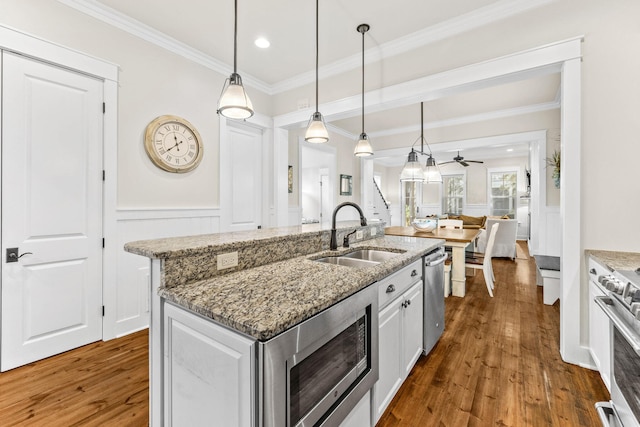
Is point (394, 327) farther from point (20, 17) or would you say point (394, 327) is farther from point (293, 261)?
point (20, 17)

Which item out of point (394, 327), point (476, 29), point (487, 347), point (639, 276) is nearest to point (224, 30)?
point (476, 29)

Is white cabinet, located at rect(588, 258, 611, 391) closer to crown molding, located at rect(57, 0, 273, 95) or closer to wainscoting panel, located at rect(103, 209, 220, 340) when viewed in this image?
wainscoting panel, located at rect(103, 209, 220, 340)

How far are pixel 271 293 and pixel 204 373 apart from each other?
0.36 metres

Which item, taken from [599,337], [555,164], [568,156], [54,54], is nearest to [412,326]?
[599,337]

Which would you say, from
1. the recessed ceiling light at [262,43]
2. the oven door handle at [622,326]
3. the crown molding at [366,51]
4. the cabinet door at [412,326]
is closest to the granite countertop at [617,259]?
the oven door handle at [622,326]

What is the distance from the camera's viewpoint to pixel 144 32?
2.82 m

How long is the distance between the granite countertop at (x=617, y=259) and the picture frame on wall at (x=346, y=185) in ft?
14.0

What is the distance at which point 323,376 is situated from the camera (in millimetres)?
1121

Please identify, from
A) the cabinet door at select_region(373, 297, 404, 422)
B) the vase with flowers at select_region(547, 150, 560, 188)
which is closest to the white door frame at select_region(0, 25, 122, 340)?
the cabinet door at select_region(373, 297, 404, 422)

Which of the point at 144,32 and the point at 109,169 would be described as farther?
the point at 144,32

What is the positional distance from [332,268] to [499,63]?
7.82ft

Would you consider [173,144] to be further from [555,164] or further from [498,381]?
[555,164]

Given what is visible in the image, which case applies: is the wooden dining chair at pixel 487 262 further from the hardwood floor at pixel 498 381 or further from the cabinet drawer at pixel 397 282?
the cabinet drawer at pixel 397 282

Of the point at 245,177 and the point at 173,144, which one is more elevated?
the point at 173,144
